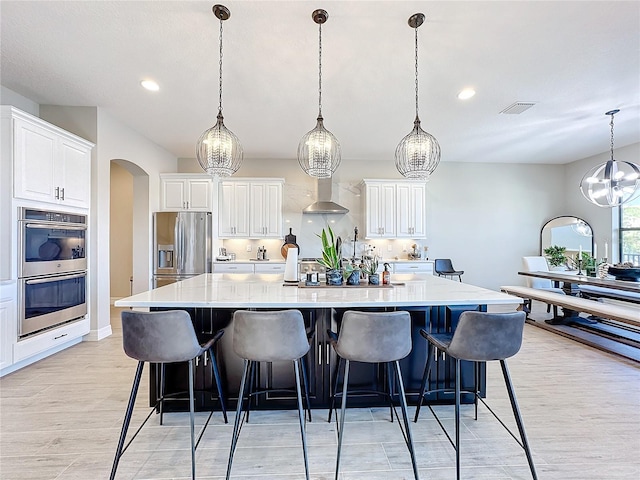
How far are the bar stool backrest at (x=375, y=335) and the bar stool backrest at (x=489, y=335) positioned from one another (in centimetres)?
33

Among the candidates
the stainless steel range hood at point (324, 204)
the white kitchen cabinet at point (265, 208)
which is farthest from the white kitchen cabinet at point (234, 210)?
the stainless steel range hood at point (324, 204)

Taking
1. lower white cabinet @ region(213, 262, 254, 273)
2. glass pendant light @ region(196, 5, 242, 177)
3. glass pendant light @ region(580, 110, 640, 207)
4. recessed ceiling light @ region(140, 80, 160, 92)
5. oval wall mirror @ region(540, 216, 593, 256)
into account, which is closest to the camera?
glass pendant light @ region(196, 5, 242, 177)

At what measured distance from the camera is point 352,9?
2266 millimetres

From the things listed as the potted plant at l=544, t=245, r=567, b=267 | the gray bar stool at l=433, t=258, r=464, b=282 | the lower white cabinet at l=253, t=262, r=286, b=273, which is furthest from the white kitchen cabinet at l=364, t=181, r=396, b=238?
the potted plant at l=544, t=245, r=567, b=267

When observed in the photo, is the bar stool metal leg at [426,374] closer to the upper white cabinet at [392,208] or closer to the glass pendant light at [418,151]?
the glass pendant light at [418,151]

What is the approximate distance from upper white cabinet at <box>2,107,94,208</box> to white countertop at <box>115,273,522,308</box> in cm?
191

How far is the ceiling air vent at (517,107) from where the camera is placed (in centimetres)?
378

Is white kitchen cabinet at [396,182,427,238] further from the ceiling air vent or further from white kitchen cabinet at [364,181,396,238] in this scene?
the ceiling air vent

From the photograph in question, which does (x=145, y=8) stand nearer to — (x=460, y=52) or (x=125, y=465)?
(x=460, y=52)

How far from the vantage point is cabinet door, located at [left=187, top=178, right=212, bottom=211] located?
18.2ft

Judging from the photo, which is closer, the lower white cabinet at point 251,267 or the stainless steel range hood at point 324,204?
the lower white cabinet at point 251,267

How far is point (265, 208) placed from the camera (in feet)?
19.3

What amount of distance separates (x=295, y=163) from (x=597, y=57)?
15.0 feet

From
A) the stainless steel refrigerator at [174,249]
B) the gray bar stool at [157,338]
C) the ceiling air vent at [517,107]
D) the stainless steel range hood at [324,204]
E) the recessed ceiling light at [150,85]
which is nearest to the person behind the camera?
the gray bar stool at [157,338]
